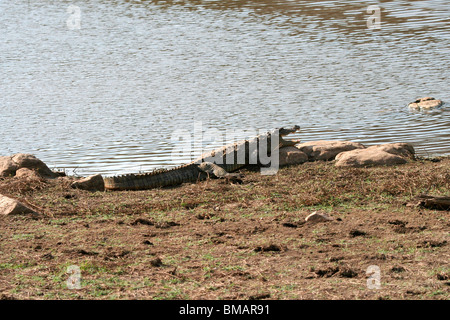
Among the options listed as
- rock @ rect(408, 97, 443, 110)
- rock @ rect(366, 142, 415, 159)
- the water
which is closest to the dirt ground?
rock @ rect(366, 142, 415, 159)

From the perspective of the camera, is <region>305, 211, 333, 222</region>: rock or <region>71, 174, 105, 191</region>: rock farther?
<region>71, 174, 105, 191</region>: rock

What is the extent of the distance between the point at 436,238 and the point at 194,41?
49.5 feet

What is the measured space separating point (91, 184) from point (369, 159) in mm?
3872

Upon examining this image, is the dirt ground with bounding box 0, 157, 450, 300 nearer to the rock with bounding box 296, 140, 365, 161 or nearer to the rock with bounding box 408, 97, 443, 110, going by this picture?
the rock with bounding box 296, 140, 365, 161

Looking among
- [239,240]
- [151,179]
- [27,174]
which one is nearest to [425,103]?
[151,179]

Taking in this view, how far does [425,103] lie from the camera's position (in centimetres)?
1225

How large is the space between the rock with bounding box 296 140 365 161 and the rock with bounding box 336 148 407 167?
47 cm

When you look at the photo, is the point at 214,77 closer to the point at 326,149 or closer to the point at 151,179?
the point at 326,149

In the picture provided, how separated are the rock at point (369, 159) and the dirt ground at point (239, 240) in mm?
235

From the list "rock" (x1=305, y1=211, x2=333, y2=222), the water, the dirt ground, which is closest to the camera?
the dirt ground

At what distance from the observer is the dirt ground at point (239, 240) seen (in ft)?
15.8

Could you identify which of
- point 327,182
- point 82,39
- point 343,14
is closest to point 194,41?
point 82,39

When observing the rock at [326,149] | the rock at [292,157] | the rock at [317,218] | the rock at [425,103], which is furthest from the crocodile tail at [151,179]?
the rock at [425,103]

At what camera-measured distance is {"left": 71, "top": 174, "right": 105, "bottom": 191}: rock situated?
8453mm
